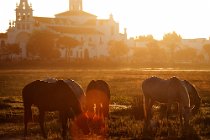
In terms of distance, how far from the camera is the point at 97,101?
61.4 feet

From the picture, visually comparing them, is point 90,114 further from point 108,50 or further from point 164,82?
point 108,50

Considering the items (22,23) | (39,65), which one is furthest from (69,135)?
(22,23)

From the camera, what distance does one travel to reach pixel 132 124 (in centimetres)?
1916

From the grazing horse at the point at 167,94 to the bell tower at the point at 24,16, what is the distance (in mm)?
116452

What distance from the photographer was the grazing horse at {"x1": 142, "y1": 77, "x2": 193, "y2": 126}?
17.0 m

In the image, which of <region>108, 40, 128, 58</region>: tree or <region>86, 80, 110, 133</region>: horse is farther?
<region>108, 40, 128, 58</region>: tree

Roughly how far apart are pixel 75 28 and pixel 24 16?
1626cm

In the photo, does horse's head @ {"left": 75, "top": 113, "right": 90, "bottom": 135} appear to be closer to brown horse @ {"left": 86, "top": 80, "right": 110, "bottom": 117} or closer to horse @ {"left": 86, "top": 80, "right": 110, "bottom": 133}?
horse @ {"left": 86, "top": 80, "right": 110, "bottom": 133}

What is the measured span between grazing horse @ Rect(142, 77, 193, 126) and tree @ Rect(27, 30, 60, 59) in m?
92.8

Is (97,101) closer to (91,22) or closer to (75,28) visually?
(75,28)

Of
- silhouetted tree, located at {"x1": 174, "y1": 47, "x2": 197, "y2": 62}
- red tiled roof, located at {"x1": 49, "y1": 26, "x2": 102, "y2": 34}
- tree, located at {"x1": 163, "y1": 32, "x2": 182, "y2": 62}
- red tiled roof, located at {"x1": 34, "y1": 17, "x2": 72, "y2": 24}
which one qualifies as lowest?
silhouetted tree, located at {"x1": 174, "y1": 47, "x2": 197, "y2": 62}

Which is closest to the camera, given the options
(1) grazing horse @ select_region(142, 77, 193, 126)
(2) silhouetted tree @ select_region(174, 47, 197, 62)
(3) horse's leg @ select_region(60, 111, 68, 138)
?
(3) horse's leg @ select_region(60, 111, 68, 138)

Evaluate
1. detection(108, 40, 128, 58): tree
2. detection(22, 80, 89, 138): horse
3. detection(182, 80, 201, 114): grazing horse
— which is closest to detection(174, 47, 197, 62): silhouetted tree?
detection(108, 40, 128, 58): tree

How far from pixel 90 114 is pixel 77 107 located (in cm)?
228
